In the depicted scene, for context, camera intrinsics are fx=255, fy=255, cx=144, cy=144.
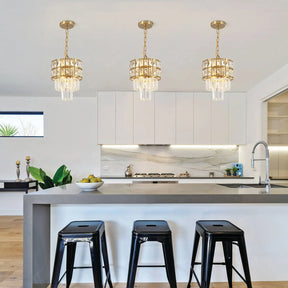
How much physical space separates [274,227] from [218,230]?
0.82 meters

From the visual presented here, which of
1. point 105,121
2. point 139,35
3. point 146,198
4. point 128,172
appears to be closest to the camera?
point 146,198

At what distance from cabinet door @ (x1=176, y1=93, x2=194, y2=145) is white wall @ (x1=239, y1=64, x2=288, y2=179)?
1069 mm

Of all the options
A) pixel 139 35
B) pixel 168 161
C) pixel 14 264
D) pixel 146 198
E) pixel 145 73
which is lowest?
pixel 14 264

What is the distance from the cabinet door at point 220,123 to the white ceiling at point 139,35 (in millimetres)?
880

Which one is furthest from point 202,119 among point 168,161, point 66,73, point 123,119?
point 66,73

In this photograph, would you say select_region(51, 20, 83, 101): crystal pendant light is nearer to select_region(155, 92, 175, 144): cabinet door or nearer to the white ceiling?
the white ceiling

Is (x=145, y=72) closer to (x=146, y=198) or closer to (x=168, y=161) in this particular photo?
(x=146, y=198)

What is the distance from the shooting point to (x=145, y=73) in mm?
2396

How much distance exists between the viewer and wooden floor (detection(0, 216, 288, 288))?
2400mm

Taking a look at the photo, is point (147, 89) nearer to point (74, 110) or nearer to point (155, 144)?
point (155, 144)

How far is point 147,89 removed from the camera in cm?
249

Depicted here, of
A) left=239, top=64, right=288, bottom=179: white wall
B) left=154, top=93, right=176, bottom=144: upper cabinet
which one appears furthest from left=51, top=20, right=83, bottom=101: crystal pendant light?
A: left=239, top=64, right=288, bottom=179: white wall

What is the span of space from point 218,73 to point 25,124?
4.51 meters

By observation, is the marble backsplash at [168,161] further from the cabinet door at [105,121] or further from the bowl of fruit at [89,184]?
the bowl of fruit at [89,184]
